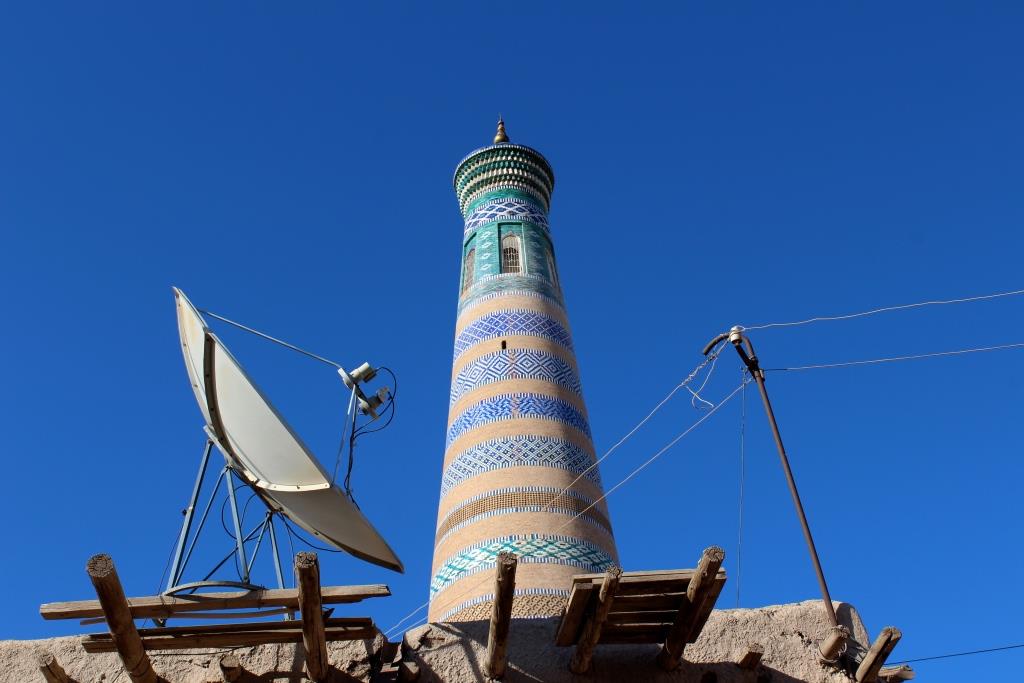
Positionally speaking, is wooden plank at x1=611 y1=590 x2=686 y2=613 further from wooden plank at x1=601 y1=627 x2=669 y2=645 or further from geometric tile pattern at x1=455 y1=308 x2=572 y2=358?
geometric tile pattern at x1=455 y1=308 x2=572 y2=358

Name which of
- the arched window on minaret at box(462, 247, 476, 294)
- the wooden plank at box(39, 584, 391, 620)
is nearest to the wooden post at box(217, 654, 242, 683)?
the wooden plank at box(39, 584, 391, 620)

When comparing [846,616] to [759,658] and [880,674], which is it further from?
[759,658]

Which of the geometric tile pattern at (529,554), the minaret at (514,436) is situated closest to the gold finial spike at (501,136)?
the minaret at (514,436)

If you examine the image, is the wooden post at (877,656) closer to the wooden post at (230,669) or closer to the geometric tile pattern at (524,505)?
the wooden post at (230,669)

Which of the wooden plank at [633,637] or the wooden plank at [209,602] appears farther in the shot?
the wooden plank at [633,637]

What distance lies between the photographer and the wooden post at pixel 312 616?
400 cm

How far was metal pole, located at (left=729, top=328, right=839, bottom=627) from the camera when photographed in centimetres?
500

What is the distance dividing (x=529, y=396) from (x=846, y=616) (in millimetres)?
4846

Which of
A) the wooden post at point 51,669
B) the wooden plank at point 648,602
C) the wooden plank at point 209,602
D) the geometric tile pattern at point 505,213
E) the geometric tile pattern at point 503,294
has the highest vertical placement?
the geometric tile pattern at point 505,213

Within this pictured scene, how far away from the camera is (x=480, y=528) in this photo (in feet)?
28.0

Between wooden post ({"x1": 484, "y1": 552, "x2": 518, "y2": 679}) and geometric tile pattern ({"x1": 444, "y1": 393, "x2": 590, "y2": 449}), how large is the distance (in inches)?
183

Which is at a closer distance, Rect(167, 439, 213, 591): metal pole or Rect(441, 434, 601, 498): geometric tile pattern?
Rect(167, 439, 213, 591): metal pole

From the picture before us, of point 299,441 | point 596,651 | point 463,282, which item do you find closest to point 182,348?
point 299,441

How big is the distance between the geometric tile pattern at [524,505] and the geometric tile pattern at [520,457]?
0.29 meters
